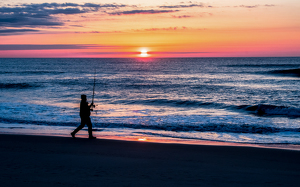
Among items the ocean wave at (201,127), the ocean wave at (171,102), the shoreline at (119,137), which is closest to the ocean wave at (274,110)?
the ocean wave at (171,102)

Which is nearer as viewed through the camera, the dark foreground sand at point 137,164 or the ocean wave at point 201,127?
the dark foreground sand at point 137,164

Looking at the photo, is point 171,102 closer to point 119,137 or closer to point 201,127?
point 201,127

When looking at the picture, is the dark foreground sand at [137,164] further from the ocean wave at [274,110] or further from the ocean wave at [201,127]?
the ocean wave at [274,110]

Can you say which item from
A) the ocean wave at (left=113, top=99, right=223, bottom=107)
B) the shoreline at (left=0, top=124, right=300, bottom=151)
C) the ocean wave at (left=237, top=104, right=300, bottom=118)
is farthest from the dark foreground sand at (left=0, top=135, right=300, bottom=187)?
the ocean wave at (left=113, top=99, right=223, bottom=107)

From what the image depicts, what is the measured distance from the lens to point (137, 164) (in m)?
5.62

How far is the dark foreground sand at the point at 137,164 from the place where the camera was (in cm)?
464

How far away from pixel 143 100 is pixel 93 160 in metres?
13.0

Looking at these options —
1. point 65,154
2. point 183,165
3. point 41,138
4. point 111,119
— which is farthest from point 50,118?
point 183,165

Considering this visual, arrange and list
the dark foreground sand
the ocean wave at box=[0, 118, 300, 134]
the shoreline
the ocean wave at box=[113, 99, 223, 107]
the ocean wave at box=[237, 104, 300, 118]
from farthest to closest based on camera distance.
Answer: the ocean wave at box=[113, 99, 223, 107]
the ocean wave at box=[237, 104, 300, 118]
the ocean wave at box=[0, 118, 300, 134]
the shoreline
the dark foreground sand

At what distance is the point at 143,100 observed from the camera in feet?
61.6

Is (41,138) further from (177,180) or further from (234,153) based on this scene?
(234,153)

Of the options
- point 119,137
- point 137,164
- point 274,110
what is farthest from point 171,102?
point 137,164

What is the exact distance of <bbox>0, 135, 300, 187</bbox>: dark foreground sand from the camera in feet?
15.2

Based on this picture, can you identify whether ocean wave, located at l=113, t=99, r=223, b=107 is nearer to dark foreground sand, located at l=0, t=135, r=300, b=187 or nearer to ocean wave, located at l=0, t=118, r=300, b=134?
ocean wave, located at l=0, t=118, r=300, b=134
